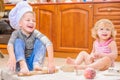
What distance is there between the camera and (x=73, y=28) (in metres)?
3.70

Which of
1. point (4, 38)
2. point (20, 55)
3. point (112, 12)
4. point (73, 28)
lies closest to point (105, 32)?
point (20, 55)

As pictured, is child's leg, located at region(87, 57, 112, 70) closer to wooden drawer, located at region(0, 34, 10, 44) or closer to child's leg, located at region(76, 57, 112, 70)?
child's leg, located at region(76, 57, 112, 70)

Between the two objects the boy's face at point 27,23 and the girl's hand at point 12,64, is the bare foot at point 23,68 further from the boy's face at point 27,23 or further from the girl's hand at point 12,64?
the boy's face at point 27,23


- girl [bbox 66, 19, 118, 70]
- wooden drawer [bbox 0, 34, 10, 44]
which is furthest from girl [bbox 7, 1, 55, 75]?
wooden drawer [bbox 0, 34, 10, 44]

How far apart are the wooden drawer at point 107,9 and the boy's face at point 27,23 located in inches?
70.5

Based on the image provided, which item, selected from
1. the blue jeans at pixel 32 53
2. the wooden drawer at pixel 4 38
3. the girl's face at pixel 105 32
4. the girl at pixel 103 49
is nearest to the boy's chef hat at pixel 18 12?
the blue jeans at pixel 32 53

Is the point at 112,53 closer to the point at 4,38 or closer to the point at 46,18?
the point at 46,18

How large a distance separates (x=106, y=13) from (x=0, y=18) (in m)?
1.52

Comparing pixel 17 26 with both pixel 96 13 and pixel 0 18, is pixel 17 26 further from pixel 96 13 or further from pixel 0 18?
pixel 0 18

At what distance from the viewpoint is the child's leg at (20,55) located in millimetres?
1651

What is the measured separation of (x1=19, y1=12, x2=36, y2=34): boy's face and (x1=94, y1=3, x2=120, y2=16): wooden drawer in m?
1.79

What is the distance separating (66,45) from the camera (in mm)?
3771

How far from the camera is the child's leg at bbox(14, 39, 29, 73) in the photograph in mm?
1651

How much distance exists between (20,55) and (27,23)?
0.22 meters
